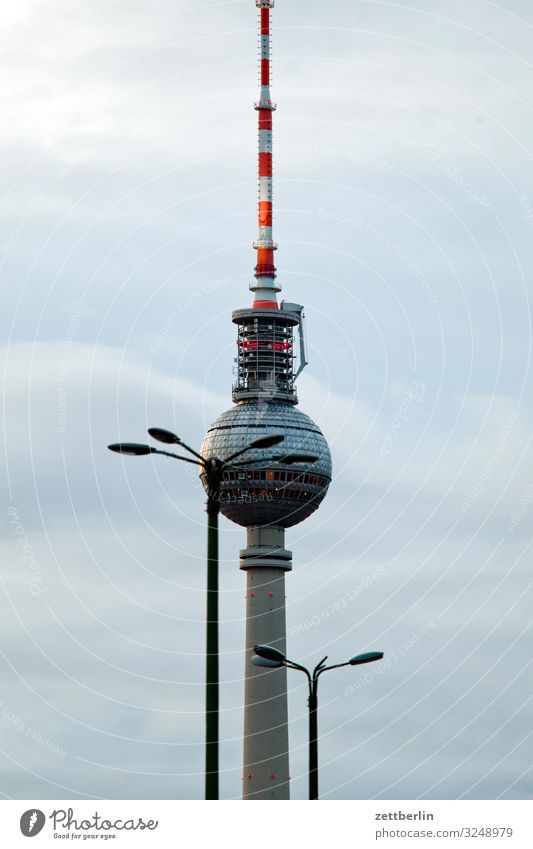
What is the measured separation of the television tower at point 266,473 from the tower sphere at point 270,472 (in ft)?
0.32

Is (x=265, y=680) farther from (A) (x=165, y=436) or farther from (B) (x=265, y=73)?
(A) (x=165, y=436)

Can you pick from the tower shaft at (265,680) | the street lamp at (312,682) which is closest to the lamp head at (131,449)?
the street lamp at (312,682)

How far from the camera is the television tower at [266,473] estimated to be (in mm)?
171500

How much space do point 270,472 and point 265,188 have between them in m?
27.6

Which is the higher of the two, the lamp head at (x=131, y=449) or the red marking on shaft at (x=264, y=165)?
the red marking on shaft at (x=264, y=165)

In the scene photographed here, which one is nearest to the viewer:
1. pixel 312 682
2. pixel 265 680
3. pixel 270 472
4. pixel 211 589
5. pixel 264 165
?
pixel 211 589

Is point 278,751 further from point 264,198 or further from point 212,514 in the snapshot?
point 212,514

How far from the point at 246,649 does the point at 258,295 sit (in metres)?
35.0

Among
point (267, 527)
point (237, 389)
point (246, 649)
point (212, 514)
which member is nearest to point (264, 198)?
point (237, 389)

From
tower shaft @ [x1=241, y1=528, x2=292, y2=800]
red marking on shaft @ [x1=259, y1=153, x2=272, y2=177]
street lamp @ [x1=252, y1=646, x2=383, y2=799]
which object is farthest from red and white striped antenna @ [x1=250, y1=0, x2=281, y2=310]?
street lamp @ [x1=252, y1=646, x2=383, y2=799]

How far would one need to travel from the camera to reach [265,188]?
181375mm

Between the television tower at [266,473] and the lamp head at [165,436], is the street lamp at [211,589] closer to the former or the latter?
the lamp head at [165,436]

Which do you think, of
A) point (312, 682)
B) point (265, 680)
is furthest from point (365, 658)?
point (265, 680)

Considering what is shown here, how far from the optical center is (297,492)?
178875mm
